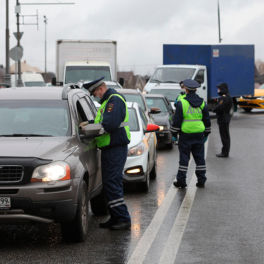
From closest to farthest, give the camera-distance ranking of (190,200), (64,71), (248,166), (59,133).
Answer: (59,133)
(190,200)
(248,166)
(64,71)

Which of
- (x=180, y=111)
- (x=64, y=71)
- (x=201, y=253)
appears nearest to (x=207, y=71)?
(x=64, y=71)

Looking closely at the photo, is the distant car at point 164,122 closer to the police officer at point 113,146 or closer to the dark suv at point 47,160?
the dark suv at point 47,160

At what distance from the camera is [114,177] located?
7152 mm

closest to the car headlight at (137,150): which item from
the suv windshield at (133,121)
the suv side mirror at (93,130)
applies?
the suv windshield at (133,121)

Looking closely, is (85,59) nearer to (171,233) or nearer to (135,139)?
(135,139)

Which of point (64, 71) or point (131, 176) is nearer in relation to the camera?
Answer: point (131, 176)

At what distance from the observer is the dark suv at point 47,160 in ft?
19.5

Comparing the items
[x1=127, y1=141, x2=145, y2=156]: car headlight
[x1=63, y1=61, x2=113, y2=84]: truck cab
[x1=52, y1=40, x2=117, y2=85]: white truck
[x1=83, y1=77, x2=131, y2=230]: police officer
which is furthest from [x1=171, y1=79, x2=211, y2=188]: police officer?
[x1=52, y1=40, x2=117, y2=85]: white truck

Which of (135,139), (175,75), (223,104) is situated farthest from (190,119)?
(175,75)

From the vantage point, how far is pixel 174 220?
→ 7750 mm

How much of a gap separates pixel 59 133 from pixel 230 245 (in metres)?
2.18

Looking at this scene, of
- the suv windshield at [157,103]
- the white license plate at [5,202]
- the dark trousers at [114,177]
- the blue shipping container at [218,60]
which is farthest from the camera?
the blue shipping container at [218,60]

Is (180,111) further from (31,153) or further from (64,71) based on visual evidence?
(64,71)

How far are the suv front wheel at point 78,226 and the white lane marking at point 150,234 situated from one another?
0.60 m
